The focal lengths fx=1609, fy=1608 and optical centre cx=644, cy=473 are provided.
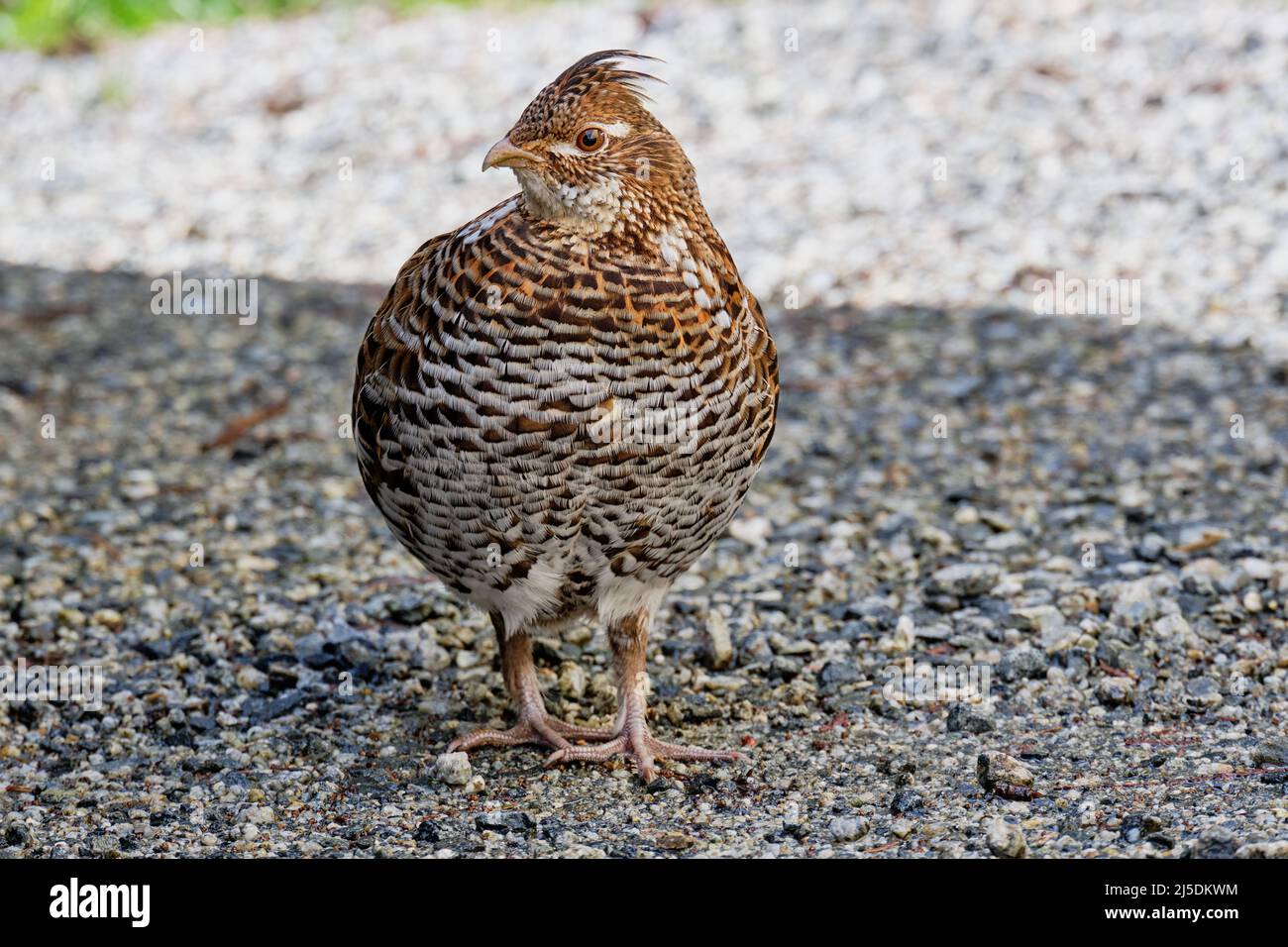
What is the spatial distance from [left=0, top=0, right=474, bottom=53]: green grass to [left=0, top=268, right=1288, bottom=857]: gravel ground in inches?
281

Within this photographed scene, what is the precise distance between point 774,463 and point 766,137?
4.99 metres

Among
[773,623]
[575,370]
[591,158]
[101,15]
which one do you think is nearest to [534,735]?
[773,623]

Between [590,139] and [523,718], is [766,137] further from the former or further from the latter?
[590,139]

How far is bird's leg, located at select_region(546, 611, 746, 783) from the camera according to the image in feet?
16.9

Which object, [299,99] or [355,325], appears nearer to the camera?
[355,325]

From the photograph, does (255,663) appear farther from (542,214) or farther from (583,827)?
(542,214)

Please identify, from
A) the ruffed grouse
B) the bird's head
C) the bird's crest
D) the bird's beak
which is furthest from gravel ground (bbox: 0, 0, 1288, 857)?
the bird's crest

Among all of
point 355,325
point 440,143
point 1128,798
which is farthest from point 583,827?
point 440,143

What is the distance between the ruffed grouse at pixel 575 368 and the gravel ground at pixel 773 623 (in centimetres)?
85

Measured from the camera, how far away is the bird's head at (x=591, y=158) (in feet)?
14.6

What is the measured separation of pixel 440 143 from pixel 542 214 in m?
8.38

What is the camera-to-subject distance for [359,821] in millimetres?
4773

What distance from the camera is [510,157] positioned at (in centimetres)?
441

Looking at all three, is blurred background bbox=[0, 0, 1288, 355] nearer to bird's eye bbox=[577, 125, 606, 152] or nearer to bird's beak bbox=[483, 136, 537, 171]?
bird's eye bbox=[577, 125, 606, 152]
